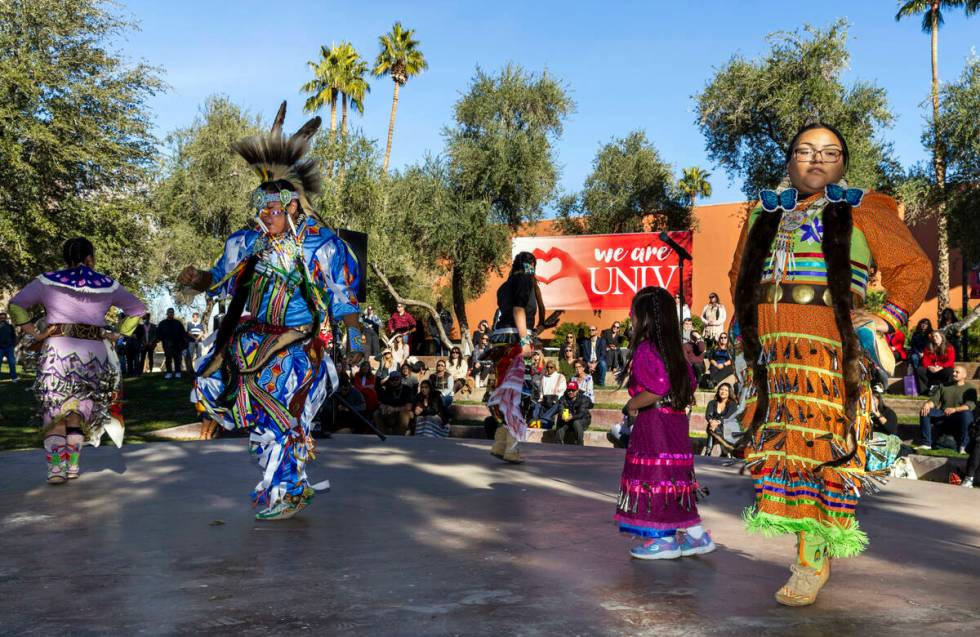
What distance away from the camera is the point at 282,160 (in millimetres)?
6820

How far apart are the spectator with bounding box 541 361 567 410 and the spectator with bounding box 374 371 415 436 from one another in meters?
2.06

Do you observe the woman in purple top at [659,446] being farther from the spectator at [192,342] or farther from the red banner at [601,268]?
the spectator at [192,342]

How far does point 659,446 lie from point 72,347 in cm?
490

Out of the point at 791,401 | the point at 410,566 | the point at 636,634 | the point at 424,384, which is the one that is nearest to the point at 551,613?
the point at 636,634

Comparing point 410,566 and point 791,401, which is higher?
point 791,401

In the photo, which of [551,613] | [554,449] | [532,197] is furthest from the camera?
[532,197]

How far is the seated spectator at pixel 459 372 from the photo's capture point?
18.9 m

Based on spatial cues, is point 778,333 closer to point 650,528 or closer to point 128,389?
point 650,528

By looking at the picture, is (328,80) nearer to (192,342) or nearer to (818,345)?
(192,342)

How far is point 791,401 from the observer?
4266mm

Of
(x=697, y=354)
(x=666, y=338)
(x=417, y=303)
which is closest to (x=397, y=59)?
(x=417, y=303)

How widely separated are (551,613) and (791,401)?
1421 millimetres

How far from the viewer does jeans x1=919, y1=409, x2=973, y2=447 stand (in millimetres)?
11859

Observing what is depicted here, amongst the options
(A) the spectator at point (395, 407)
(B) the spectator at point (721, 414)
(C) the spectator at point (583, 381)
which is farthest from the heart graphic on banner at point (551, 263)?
(B) the spectator at point (721, 414)
